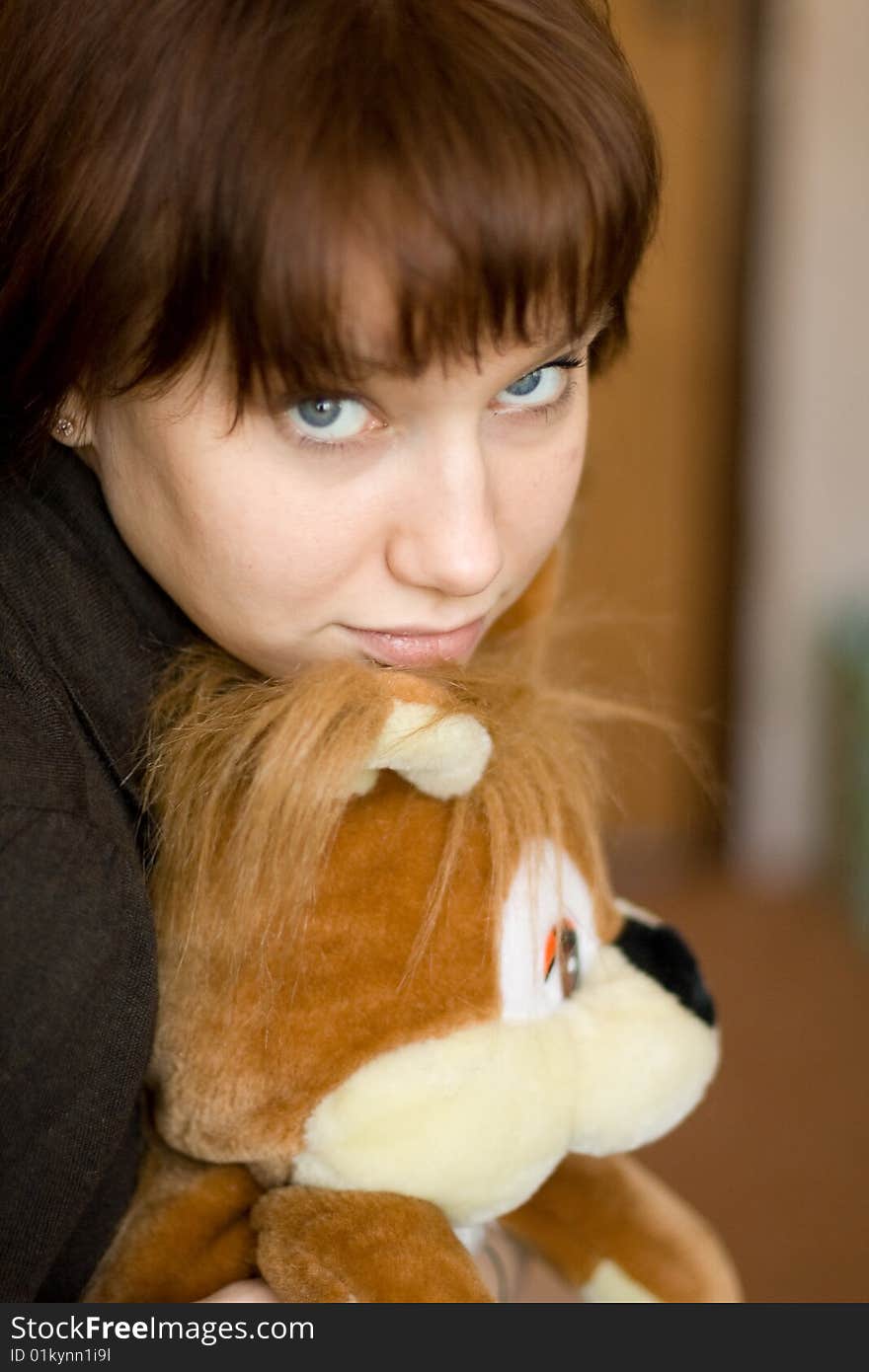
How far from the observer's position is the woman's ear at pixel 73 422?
67cm

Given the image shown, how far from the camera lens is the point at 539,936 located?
2.26ft

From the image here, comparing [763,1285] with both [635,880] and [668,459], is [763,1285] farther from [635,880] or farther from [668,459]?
[668,459]

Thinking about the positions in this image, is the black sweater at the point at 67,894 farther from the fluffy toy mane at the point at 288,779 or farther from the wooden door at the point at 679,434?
the wooden door at the point at 679,434

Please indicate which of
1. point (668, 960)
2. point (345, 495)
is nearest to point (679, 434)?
point (668, 960)

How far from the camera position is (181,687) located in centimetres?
70

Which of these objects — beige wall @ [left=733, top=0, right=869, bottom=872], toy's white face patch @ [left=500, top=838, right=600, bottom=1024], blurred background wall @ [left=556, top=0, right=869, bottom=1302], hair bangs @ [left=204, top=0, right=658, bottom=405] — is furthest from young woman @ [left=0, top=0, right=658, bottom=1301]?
beige wall @ [left=733, top=0, right=869, bottom=872]

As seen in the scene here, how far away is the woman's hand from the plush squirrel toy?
1 cm

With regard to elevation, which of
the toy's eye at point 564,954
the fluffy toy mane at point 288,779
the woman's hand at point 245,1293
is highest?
the fluffy toy mane at point 288,779

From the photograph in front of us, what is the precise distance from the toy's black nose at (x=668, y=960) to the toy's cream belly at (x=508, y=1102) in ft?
0.05

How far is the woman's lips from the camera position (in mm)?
682

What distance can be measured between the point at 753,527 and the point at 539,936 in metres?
1.84

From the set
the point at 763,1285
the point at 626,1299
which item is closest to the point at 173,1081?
the point at 626,1299

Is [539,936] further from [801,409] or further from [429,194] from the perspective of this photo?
[801,409]

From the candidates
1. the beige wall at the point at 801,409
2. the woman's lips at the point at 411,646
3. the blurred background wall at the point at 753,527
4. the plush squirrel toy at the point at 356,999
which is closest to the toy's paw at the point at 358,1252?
the plush squirrel toy at the point at 356,999
